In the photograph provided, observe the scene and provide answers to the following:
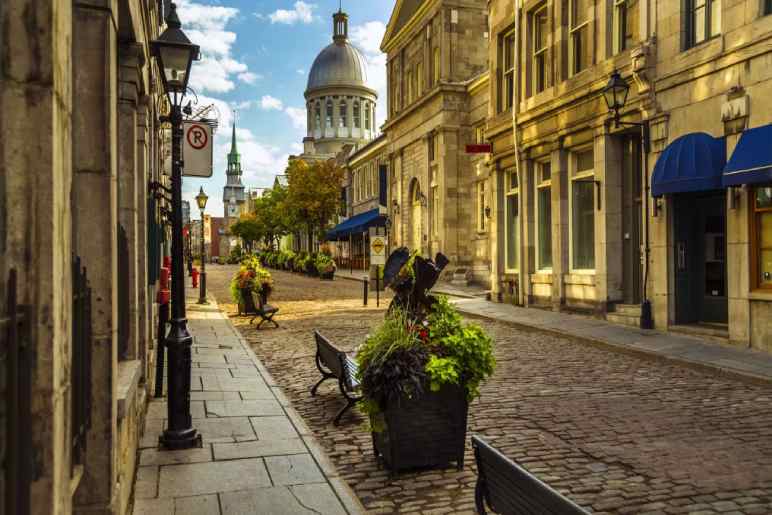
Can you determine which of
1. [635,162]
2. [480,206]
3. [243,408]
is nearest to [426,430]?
[243,408]

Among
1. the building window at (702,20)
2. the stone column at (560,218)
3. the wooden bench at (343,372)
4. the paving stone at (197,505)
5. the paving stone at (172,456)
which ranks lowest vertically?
the paving stone at (197,505)

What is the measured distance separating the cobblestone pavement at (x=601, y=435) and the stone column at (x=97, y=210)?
193 cm

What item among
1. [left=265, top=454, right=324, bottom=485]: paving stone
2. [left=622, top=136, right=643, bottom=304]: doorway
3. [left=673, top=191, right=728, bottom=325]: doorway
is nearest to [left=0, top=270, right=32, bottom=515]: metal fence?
[left=265, top=454, right=324, bottom=485]: paving stone

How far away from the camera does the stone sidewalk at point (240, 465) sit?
4.54 meters

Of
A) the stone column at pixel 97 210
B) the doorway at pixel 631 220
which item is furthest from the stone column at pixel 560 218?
the stone column at pixel 97 210

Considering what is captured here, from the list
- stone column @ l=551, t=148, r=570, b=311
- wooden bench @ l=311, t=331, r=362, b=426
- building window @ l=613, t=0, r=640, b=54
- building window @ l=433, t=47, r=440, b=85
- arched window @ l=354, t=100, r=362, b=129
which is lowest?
wooden bench @ l=311, t=331, r=362, b=426

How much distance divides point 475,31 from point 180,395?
28.0 m

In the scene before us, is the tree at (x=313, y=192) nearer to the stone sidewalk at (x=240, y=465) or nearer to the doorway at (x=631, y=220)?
the doorway at (x=631, y=220)

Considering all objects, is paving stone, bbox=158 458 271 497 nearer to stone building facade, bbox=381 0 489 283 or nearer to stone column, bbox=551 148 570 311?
stone column, bbox=551 148 570 311

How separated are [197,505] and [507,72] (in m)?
18.5

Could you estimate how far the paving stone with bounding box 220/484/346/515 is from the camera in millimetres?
4422

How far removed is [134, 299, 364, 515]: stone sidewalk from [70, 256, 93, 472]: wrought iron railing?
1.39 metres

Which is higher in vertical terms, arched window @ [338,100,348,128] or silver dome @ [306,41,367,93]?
silver dome @ [306,41,367,93]

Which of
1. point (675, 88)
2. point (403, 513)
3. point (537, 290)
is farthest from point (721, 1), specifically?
point (403, 513)
